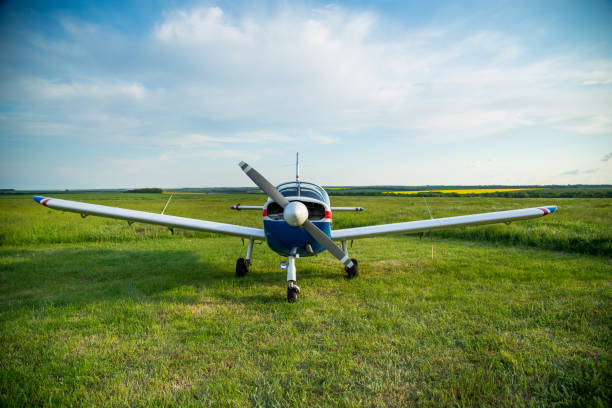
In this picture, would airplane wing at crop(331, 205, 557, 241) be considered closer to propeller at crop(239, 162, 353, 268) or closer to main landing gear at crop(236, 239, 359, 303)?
main landing gear at crop(236, 239, 359, 303)

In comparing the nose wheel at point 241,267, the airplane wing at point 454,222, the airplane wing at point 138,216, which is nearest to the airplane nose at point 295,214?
the airplane wing at point 138,216

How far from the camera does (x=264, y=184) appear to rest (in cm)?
509

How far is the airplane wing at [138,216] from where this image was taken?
595 centimetres

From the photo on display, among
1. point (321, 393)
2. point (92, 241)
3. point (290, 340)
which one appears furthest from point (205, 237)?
point (321, 393)

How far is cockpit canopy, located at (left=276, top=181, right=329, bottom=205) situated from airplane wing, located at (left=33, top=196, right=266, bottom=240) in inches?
61.6

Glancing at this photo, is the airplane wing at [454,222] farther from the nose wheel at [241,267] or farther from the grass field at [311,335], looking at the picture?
the nose wheel at [241,267]

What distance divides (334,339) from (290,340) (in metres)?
0.65

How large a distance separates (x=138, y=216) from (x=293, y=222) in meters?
4.48

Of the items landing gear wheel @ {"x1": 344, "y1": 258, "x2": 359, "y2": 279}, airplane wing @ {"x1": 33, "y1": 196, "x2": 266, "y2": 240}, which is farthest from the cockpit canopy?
landing gear wheel @ {"x1": 344, "y1": 258, "x2": 359, "y2": 279}

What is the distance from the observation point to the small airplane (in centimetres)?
513

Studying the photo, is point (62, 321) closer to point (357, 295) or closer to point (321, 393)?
point (321, 393)

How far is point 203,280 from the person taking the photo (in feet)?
22.6

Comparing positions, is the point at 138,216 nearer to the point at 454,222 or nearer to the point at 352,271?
the point at 352,271

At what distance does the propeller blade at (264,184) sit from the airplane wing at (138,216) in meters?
2.22
